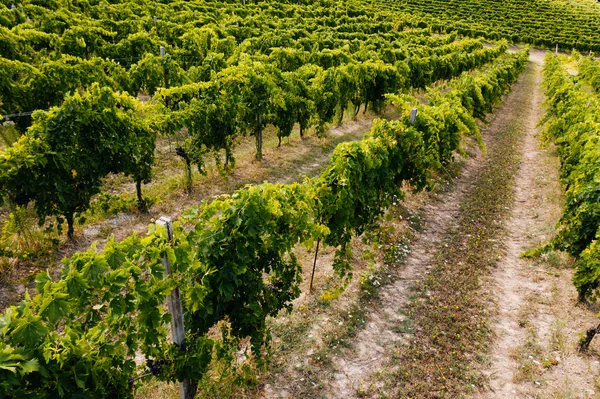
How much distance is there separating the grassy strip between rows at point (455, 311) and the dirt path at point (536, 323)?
28cm

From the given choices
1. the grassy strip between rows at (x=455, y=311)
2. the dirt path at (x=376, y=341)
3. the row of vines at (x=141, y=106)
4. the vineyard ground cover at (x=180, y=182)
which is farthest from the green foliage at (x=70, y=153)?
the grassy strip between rows at (x=455, y=311)

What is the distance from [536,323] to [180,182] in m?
8.54

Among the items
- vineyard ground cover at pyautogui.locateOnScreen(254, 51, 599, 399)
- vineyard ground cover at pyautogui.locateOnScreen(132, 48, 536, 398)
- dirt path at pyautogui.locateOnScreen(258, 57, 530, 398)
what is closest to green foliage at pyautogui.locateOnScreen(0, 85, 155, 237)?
vineyard ground cover at pyautogui.locateOnScreen(132, 48, 536, 398)

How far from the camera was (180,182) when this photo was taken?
389 inches

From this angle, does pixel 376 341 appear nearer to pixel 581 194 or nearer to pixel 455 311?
pixel 455 311

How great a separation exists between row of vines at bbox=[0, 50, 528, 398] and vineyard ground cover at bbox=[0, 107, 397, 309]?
2972 millimetres

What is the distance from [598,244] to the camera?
6570mm


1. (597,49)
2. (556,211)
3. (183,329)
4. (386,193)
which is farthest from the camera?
(597,49)

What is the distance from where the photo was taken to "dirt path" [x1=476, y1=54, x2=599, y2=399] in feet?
18.4

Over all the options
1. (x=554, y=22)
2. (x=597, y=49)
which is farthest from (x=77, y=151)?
(x=554, y=22)

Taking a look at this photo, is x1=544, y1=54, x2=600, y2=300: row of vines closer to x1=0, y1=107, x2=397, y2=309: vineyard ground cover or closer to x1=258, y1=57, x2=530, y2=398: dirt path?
x1=258, y1=57, x2=530, y2=398: dirt path

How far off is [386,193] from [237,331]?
5.07m

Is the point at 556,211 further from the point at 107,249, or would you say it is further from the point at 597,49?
the point at 597,49

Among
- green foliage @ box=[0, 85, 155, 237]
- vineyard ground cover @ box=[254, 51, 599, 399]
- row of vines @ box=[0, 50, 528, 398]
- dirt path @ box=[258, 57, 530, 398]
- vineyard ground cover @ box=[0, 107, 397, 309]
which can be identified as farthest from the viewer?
vineyard ground cover @ box=[0, 107, 397, 309]
